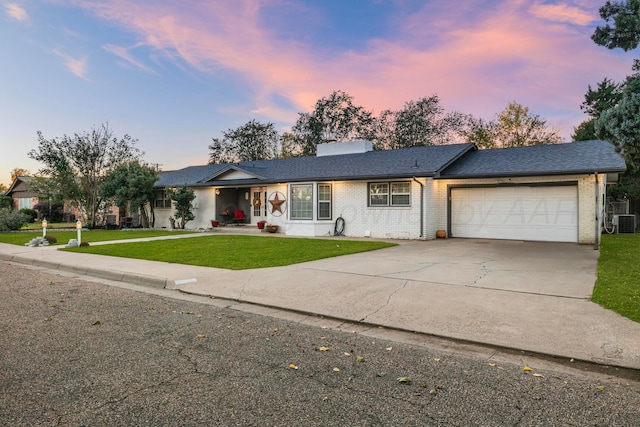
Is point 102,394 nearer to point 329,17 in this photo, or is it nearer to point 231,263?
point 231,263

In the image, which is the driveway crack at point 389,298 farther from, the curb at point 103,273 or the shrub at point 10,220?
the shrub at point 10,220

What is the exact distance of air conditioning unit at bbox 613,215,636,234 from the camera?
20.1 metres

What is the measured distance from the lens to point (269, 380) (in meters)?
3.32

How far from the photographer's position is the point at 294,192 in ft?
64.5

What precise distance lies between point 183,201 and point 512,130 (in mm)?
31313

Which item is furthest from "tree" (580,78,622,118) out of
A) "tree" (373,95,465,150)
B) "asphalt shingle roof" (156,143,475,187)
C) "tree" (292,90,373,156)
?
"asphalt shingle roof" (156,143,475,187)

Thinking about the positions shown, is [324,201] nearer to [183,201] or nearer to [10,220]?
[183,201]

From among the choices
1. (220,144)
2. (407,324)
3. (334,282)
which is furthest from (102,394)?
(220,144)

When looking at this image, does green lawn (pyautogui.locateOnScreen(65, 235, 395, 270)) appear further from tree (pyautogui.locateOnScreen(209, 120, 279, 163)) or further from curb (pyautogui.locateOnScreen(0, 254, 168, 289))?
tree (pyautogui.locateOnScreen(209, 120, 279, 163))

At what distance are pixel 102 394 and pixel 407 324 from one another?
3490mm

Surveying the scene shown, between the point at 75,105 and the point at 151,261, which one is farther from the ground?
the point at 75,105

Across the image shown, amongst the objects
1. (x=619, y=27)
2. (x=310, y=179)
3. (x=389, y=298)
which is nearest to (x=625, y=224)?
(x=619, y=27)

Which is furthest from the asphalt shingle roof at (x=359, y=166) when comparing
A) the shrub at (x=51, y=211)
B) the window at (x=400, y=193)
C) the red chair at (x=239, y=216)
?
the shrub at (x=51, y=211)

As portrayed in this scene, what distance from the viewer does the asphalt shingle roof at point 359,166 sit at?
1703 cm
